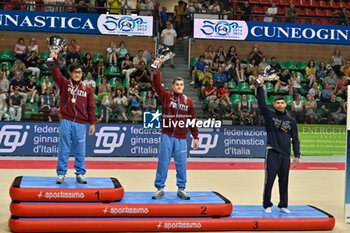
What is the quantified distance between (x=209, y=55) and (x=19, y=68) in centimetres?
769

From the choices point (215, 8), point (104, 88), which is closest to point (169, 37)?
point (215, 8)

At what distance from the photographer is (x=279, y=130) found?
8.48 metres

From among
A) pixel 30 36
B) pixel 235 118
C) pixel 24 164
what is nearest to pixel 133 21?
pixel 30 36

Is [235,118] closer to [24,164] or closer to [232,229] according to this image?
[24,164]

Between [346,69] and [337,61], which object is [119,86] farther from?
[337,61]

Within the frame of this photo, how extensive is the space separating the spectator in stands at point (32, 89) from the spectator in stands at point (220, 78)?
268 inches

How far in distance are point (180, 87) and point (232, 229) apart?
234 cm

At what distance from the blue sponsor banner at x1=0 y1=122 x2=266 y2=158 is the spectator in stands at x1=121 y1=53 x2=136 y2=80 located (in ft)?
10.8

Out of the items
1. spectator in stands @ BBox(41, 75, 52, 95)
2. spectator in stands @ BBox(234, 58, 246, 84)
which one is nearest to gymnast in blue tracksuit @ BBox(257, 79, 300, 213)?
spectator in stands @ BBox(41, 75, 52, 95)

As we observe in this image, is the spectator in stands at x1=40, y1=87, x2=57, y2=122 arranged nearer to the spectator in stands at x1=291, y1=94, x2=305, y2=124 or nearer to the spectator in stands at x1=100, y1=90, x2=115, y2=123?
the spectator in stands at x1=100, y1=90, x2=115, y2=123

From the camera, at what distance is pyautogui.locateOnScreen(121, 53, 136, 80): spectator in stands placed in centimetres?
2041

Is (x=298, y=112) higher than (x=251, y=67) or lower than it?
lower

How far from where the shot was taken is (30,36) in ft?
73.3

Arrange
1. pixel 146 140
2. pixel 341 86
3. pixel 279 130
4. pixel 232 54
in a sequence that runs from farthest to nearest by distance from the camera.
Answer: pixel 232 54 → pixel 341 86 → pixel 146 140 → pixel 279 130
